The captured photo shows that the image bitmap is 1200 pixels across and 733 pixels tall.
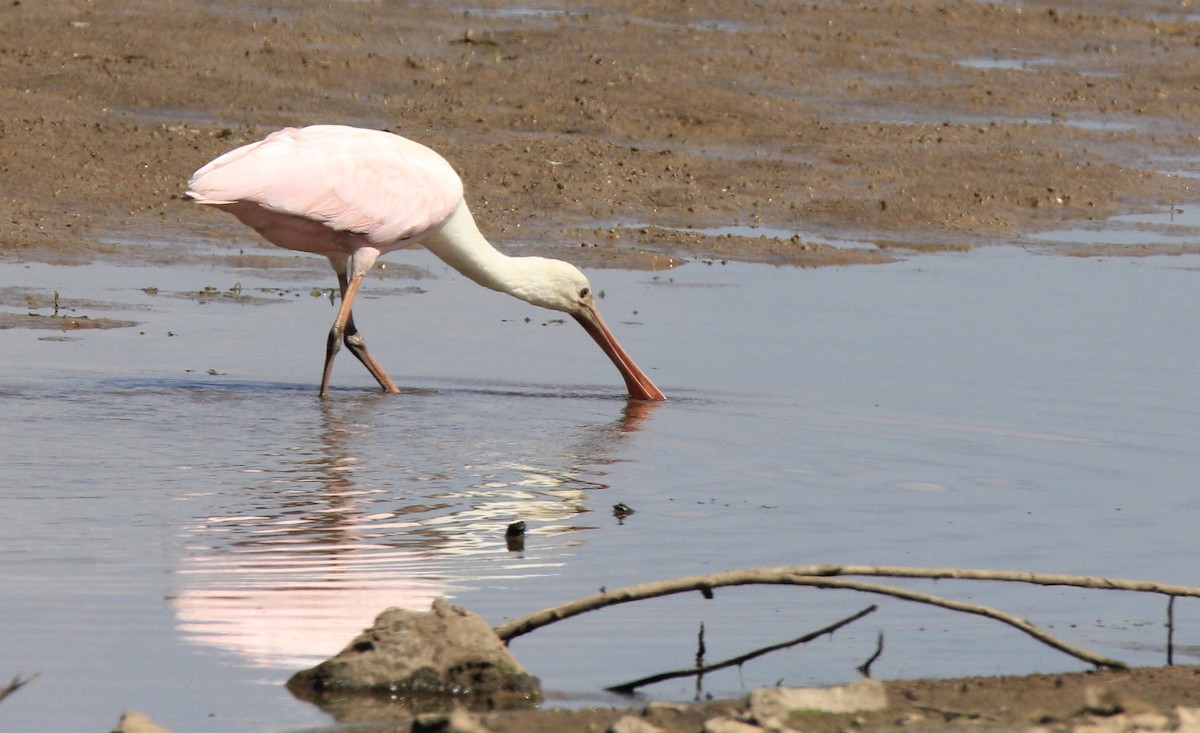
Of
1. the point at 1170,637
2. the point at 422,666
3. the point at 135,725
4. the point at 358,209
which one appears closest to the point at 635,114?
the point at 358,209

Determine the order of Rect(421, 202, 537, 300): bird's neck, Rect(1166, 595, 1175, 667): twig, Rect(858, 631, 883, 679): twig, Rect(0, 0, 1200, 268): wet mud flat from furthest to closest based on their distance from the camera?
Rect(0, 0, 1200, 268): wet mud flat → Rect(421, 202, 537, 300): bird's neck → Rect(1166, 595, 1175, 667): twig → Rect(858, 631, 883, 679): twig

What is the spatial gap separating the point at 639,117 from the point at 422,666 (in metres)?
12.7

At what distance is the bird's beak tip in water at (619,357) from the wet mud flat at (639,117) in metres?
2.53

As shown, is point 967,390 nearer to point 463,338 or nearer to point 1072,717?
point 463,338

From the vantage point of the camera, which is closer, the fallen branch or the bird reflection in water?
the fallen branch

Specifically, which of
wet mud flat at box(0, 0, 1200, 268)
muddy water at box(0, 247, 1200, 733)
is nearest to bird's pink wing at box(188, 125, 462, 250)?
muddy water at box(0, 247, 1200, 733)

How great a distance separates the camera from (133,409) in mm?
8539

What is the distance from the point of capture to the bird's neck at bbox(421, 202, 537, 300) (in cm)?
999

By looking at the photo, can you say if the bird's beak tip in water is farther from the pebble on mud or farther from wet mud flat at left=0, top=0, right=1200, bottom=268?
the pebble on mud

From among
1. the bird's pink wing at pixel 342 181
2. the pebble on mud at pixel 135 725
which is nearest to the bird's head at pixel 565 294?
the bird's pink wing at pixel 342 181

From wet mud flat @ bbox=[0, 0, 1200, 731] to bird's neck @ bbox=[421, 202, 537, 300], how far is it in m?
1.96

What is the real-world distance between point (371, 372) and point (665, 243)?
4410mm

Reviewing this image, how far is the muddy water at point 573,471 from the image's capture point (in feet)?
17.3

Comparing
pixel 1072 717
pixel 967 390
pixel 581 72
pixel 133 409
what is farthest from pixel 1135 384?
pixel 581 72
